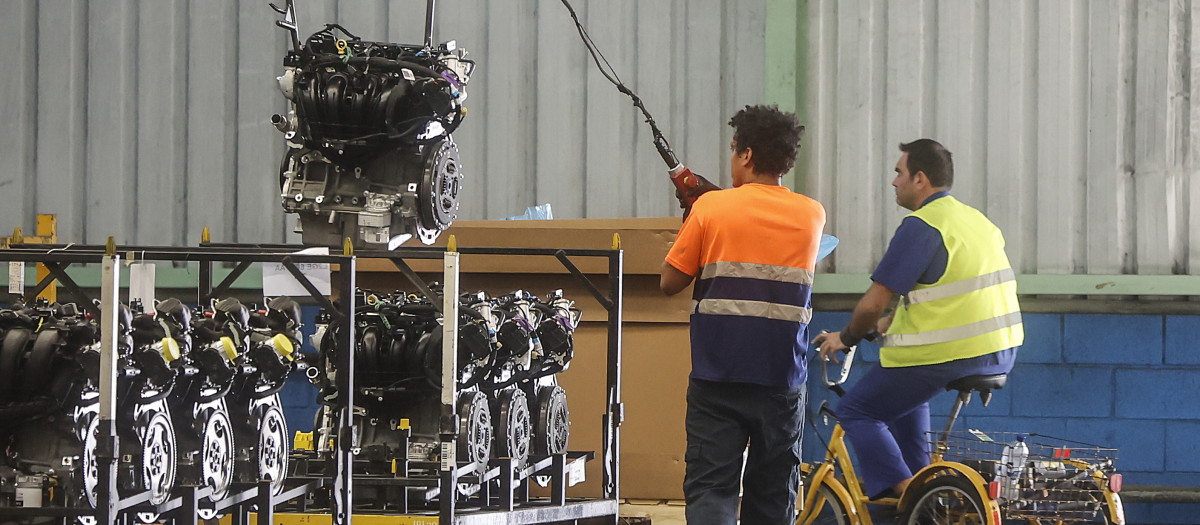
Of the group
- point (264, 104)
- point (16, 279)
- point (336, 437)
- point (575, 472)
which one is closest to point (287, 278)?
point (336, 437)

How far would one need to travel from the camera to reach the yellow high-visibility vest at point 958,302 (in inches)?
172

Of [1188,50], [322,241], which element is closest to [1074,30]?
[1188,50]

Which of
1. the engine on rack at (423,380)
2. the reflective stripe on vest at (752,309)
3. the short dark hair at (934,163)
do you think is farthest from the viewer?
the short dark hair at (934,163)

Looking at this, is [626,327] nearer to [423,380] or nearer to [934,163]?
[423,380]

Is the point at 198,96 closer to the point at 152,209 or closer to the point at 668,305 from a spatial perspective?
the point at 152,209

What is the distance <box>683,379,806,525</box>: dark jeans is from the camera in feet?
11.7

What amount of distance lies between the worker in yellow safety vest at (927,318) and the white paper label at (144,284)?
100 inches

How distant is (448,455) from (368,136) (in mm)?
1138

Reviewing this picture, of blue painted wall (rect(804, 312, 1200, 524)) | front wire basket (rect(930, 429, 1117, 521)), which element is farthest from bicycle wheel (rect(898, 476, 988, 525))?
blue painted wall (rect(804, 312, 1200, 524))

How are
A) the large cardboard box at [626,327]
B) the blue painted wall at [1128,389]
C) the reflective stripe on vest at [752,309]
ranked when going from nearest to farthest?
the reflective stripe on vest at [752,309] → the large cardboard box at [626,327] → the blue painted wall at [1128,389]

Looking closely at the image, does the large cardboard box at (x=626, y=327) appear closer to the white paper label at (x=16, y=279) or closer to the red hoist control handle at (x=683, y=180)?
the red hoist control handle at (x=683, y=180)

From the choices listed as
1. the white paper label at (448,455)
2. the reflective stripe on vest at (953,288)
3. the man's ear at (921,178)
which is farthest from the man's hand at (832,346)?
the white paper label at (448,455)

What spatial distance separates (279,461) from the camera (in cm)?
420

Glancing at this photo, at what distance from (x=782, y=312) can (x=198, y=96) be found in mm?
4509
